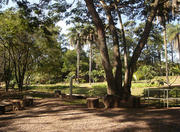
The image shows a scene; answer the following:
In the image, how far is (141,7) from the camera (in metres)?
10.5

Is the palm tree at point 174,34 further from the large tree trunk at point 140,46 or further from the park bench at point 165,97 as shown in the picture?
the large tree trunk at point 140,46

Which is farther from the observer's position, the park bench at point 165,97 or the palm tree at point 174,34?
the palm tree at point 174,34

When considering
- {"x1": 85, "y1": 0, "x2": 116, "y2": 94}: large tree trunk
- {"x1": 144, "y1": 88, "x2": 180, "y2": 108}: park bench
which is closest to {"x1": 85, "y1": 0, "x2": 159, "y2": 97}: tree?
{"x1": 85, "y1": 0, "x2": 116, "y2": 94}: large tree trunk

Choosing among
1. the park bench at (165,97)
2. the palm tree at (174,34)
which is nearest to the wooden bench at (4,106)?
the park bench at (165,97)

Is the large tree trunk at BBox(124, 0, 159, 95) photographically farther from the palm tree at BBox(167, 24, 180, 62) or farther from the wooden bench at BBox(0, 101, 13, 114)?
the palm tree at BBox(167, 24, 180, 62)

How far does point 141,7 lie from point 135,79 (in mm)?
19812

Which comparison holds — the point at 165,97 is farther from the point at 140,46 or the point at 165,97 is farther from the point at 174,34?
the point at 174,34

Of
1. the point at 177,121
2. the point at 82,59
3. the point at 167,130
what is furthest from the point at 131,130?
the point at 82,59

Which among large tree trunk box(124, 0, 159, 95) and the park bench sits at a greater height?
large tree trunk box(124, 0, 159, 95)

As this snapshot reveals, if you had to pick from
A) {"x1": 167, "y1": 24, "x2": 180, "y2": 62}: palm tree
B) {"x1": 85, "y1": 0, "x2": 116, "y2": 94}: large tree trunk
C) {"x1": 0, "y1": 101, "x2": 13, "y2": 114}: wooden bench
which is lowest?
{"x1": 0, "y1": 101, "x2": 13, "y2": 114}: wooden bench

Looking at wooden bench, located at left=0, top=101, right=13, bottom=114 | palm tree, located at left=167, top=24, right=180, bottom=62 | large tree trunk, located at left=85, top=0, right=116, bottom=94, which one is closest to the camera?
wooden bench, located at left=0, top=101, right=13, bottom=114

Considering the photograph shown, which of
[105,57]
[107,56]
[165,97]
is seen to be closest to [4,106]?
[105,57]

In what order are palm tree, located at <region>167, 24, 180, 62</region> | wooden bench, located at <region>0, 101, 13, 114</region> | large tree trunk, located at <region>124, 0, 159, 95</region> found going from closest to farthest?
wooden bench, located at <region>0, 101, 13, 114</region>, large tree trunk, located at <region>124, 0, 159, 95</region>, palm tree, located at <region>167, 24, 180, 62</region>

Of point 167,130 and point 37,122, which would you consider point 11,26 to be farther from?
point 167,130
